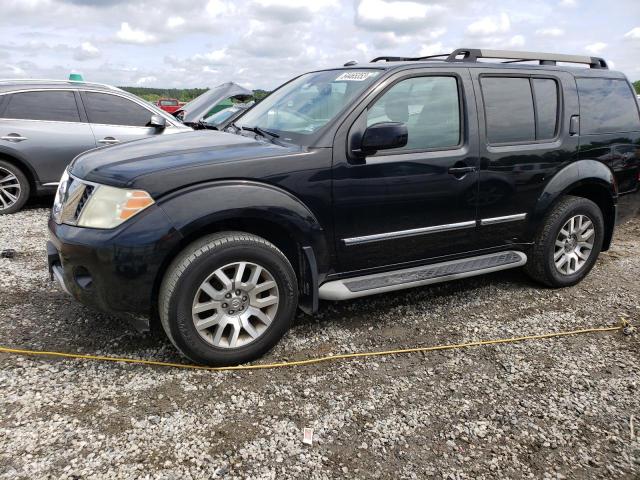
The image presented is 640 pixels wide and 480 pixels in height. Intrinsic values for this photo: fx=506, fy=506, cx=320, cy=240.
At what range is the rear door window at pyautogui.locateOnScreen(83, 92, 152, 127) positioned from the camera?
687 centimetres

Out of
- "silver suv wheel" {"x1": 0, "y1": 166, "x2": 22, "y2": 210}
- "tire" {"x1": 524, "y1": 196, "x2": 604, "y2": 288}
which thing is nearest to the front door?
"tire" {"x1": 524, "y1": 196, "x2": 604, "y2": 288}

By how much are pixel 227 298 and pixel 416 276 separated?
136 cm

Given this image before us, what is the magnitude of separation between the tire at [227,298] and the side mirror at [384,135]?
0.88 meters

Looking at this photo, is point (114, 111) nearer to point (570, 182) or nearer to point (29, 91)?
point (29, 91)

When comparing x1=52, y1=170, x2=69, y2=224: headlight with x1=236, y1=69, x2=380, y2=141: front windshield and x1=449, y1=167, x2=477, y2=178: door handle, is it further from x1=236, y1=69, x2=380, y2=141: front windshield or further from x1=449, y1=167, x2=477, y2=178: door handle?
x1=449, y1=167, x2=477, y2=178: door handle

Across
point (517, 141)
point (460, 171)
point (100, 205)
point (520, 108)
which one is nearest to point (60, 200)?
point (100, 205)

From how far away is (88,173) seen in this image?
296 cm

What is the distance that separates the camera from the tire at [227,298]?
2807mm

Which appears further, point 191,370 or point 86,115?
point 86,115

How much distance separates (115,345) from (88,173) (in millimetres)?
1101

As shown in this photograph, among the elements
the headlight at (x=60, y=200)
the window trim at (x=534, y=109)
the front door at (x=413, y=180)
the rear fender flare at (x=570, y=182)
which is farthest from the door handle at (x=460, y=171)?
the headlight at (x=60, y=200)

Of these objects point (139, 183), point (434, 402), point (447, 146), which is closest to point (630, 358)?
point (434, 402)

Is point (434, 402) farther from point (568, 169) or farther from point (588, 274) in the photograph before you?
point (588, 274)

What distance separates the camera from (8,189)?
6613 millimetres
